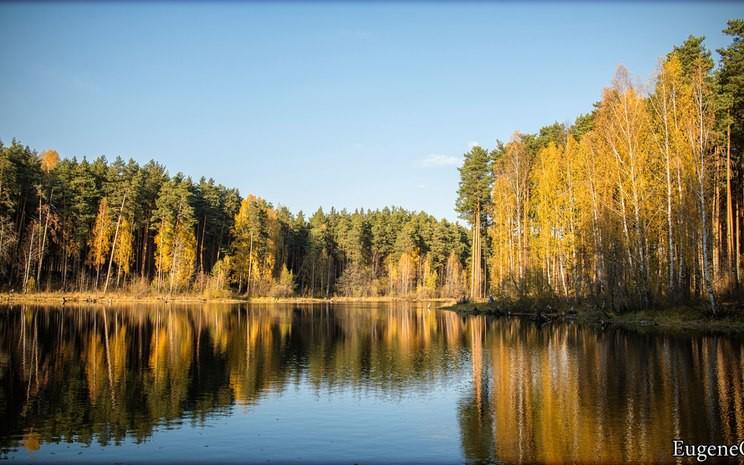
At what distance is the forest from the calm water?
35.9 ft

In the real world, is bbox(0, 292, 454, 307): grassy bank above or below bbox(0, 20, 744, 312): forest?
below

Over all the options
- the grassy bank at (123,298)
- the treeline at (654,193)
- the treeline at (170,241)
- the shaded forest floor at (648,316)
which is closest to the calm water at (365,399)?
the shaded forest floor at (648,316)

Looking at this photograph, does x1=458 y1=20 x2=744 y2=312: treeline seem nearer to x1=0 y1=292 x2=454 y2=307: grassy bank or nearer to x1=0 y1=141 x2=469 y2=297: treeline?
x1=0 y1=292 x2=454 y2=307: grassy bank

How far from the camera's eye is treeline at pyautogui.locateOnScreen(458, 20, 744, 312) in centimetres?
3422

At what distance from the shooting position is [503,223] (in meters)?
57.4

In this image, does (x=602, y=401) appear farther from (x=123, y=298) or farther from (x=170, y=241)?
(x=170, y=241)

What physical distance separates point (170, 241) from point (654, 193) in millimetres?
60187

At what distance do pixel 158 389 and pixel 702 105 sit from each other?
3432 centimetres

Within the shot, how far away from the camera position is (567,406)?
48.2ft

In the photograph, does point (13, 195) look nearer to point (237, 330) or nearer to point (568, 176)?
point (237, 330)

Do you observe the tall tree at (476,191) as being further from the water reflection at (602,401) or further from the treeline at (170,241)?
the water reflection at (602,401)

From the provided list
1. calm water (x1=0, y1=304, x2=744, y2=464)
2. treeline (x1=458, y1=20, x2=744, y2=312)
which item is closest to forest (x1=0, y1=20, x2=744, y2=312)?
treeline (x1=458, y1=20, x2=744, y2=312)

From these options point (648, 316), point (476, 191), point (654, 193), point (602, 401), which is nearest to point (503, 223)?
point (476, 191)

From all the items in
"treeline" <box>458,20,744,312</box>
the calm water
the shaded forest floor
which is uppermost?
"treeline" <box>458,20,744,312</box>
